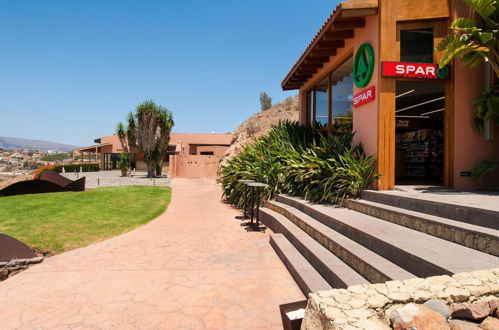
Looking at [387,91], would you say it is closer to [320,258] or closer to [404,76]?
[404,76]

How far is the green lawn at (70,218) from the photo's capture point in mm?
5797

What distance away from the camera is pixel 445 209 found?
3922 mm

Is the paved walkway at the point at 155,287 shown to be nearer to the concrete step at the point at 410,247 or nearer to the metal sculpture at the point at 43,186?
the concrete step at the point at 410,247

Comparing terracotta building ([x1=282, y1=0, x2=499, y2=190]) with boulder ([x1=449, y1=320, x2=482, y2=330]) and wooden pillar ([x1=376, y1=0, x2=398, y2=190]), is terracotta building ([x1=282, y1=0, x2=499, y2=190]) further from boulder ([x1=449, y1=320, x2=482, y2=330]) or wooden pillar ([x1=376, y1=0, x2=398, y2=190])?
boulder ([x1=449, y1=320, x2=482, y2=330])

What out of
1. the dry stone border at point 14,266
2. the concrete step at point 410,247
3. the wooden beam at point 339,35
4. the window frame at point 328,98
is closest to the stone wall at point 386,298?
the concrete step at point 410,247

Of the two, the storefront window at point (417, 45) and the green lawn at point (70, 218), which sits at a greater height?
the storefront window at point (417, 45)

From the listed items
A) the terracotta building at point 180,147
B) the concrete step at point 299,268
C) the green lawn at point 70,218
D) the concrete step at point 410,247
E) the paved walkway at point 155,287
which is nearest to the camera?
the concrete step at point 410,247

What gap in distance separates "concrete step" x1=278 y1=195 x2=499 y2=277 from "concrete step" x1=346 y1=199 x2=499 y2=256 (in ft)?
0.28

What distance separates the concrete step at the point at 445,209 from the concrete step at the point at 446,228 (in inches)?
3.5

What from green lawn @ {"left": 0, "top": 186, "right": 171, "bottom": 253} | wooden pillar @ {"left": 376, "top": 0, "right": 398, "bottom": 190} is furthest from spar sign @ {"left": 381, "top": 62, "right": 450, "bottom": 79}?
green lawn @ {"left": 0, "top": 186, "right": 171, "bottom": 253}

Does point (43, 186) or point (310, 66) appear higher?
point (310, 66)

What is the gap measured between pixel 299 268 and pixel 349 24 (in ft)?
19.2

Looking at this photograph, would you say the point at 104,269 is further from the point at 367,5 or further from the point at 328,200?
the point at 367,5

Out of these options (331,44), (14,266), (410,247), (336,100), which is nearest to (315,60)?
(331,44)
